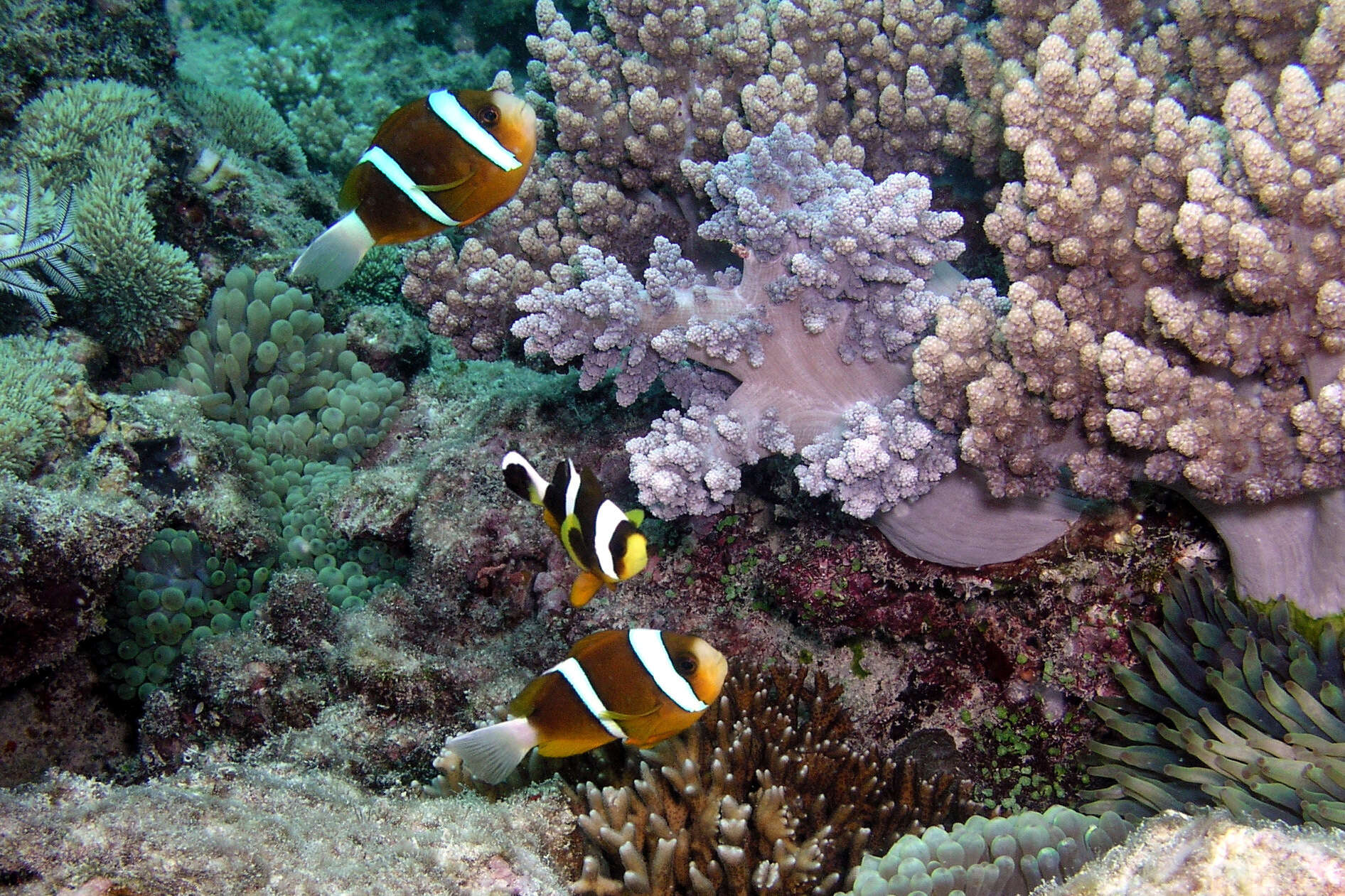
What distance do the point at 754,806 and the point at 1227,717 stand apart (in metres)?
Answer: 1.67

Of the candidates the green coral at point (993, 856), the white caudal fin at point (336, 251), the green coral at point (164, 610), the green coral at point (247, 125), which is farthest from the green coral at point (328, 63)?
the green coral at point (993, 856)

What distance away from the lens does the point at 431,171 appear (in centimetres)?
202

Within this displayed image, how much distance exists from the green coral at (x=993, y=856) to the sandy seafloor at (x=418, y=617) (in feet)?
0.13

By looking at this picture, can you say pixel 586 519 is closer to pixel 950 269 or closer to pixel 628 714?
pixel 628 714

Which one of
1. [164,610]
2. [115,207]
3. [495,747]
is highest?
[115,207]

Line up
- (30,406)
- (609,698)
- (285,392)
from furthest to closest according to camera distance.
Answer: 1. (285,392)
2. (30,406)
3. (609,698)

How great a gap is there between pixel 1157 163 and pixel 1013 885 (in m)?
2.36

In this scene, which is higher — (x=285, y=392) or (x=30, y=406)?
(x=285, y=392)

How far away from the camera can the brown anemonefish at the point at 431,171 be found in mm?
1985

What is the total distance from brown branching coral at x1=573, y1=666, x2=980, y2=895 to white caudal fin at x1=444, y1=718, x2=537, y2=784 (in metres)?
0.53

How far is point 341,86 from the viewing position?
10.7 metres

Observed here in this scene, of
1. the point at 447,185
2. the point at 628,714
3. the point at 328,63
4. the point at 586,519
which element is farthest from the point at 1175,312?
the point at 328,63

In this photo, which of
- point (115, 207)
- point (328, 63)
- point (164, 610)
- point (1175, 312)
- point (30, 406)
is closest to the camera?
point (1175, 312)

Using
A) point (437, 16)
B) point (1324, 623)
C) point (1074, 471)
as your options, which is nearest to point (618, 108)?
point (1074, 471)
